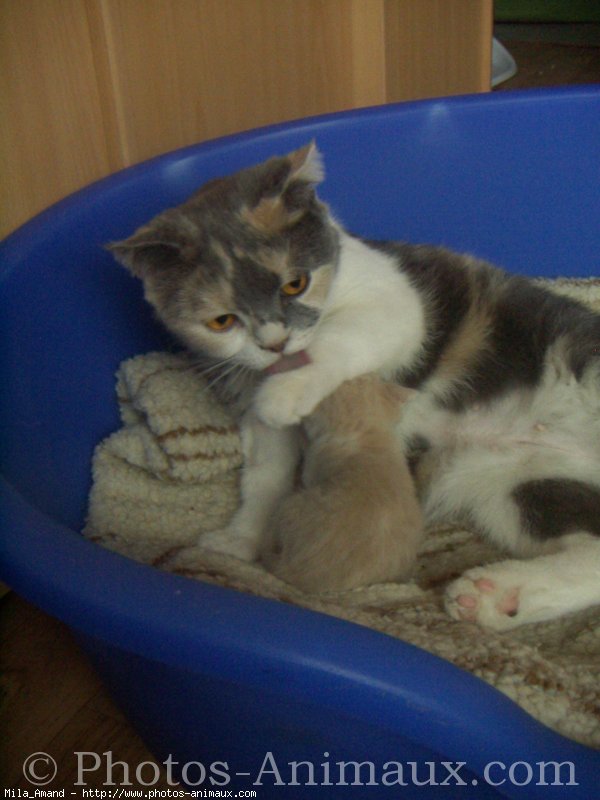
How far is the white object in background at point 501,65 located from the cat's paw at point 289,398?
2.69 m

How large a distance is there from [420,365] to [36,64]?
0.86m

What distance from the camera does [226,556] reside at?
3.53 feet

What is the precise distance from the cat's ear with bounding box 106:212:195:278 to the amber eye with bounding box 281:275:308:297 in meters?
0.15

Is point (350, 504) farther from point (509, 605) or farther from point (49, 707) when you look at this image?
point (49, 707)

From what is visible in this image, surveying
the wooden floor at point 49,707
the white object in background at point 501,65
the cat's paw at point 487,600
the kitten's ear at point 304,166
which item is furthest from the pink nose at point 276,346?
the white object in background at point 501,65

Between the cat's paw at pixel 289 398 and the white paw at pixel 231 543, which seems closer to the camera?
the cat's paw at pixel 289 398

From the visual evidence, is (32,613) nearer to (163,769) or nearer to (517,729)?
(163,769)

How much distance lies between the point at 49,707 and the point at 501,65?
320 cm

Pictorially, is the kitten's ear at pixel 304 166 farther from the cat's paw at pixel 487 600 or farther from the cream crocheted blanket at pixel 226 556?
the cat's paw at pixel 487 600

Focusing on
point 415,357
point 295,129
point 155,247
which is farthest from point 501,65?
point 155,247

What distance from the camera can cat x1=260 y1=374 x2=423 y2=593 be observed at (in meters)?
0.95

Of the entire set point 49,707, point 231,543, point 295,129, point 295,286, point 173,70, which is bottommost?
point 49,707

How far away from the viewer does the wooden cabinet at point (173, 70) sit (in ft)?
4.63

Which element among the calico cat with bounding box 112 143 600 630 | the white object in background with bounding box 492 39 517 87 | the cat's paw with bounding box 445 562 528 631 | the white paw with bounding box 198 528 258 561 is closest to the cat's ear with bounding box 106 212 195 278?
the calico cat with bounding box 112 143 600 630
